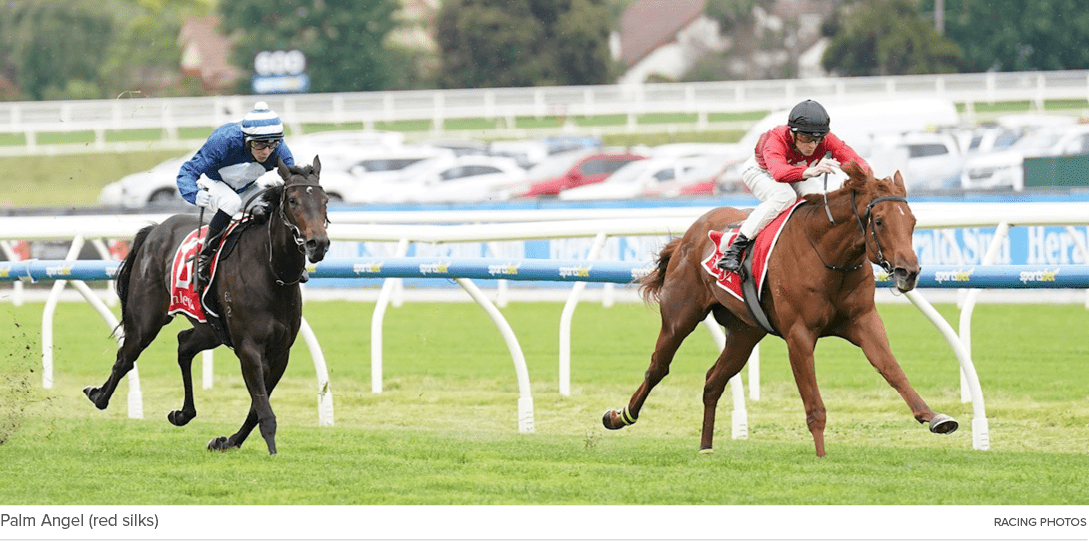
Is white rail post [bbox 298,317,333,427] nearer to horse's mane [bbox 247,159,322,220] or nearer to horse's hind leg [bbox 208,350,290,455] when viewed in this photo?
horse's hind leg [bbox 208,350,290,455]

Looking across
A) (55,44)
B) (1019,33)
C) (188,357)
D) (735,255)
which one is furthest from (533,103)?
(735,255)

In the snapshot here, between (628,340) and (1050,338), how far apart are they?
3181mm

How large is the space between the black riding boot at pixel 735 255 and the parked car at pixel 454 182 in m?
19.7

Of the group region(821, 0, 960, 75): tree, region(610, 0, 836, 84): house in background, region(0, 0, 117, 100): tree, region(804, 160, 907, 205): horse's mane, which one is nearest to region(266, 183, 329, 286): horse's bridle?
region(804, 160, 907, 205): horse's mane

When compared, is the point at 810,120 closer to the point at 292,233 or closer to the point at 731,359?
the point at 731,359

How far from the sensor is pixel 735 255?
7086 millimetres

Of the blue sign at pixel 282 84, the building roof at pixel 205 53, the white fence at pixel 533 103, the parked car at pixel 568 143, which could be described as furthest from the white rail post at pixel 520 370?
the building roof at pixel 205 53

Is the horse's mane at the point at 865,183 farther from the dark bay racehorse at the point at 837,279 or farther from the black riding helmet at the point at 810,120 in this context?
the black riding helmet at the point at 810,120

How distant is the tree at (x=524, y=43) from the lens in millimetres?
46344

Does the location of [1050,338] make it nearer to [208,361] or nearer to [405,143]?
[208,361]

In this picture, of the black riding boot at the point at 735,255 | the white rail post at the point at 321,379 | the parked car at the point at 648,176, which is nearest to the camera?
the black riding boot at the point at 735,255

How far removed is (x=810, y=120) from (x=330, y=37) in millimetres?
42641
